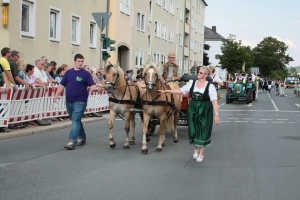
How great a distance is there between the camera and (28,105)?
46.0ft

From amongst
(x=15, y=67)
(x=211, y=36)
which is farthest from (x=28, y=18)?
(x=211, y=36)

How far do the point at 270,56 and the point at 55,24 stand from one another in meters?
125

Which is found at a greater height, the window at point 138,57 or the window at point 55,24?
the window at point 55,24

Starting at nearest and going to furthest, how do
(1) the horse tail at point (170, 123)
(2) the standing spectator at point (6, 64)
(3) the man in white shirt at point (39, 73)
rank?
(1) the horse tail at point (170, 123)
(2) the standing spectator at point (6, 64)
(3) the man in white shirt at point (39, 73)

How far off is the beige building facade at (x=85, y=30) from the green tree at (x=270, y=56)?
91.9m

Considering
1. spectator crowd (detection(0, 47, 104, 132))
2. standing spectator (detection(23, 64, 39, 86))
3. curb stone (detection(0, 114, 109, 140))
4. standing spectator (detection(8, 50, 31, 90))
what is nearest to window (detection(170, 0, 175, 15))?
spectator crowd (detection(0, 47, 104, 132))

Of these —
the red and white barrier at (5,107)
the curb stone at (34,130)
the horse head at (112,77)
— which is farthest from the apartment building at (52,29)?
the horse head at (112,77)

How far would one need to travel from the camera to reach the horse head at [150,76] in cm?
945

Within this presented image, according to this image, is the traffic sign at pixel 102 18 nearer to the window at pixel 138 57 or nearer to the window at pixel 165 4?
the window at pixel 138 57

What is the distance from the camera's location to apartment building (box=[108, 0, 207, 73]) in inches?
1372

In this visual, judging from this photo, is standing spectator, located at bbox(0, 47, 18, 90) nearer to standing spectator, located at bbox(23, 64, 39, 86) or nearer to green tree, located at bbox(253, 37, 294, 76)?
standing spectator, located at bbox(23, 64, 39, 86)

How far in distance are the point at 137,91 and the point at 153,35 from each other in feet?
118

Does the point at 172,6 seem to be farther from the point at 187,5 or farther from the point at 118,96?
the point at 118,96

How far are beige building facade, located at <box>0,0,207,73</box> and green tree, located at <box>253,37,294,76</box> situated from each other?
9195cm
